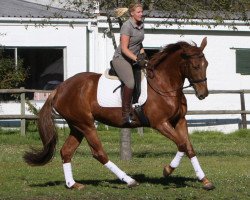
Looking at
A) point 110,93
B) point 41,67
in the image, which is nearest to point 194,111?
point 41,67

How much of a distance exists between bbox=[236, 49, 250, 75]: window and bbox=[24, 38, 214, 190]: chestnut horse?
13766mm

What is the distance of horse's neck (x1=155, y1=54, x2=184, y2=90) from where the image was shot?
1220cm

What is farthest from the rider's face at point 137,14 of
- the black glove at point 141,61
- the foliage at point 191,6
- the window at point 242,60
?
the window at point 242,60

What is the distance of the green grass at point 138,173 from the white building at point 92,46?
311 centimetres

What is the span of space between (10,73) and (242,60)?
7540 mm

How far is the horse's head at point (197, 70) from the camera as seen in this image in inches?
468

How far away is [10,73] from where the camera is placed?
23.8 m

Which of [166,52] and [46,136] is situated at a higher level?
[166,52]

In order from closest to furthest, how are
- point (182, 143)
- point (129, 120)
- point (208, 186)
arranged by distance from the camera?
point (208, 186) < point (182, 143) < point (129, 120)

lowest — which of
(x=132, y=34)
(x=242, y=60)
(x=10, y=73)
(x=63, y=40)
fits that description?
(x=10, y=73)

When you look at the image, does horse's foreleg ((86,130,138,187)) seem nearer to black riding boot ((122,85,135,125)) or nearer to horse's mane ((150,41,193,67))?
black riding boot ((122,85,135,125))

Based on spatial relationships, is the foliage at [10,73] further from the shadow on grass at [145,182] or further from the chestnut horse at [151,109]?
the chestnut horse at [151,109]

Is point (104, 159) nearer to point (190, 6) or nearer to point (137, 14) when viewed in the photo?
point (137, 14)

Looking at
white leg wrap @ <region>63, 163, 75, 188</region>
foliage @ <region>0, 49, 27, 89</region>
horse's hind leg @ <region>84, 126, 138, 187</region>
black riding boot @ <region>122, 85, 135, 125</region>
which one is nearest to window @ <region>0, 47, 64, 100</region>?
foliage @ <region>0, 49, 27, 89</region>
